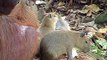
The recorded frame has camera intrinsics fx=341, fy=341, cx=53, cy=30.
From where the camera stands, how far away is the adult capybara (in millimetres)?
1604

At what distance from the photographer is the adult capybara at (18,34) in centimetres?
160

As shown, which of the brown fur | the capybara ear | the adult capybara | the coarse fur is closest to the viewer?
the capybara ear

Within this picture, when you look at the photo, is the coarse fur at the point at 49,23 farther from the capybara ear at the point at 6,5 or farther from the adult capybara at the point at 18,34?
the capybara ear at the point at 6,5

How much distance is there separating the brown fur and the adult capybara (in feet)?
2.66

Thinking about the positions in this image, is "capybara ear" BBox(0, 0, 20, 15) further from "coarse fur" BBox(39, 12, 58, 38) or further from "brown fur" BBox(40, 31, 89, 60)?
"coarse fur" BBox(39, 12, 58, 38)

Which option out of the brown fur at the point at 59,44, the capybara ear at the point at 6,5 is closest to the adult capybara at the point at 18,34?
the capybara ear at the point at 6,5

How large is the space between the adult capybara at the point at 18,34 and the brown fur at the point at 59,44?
0.81 meters

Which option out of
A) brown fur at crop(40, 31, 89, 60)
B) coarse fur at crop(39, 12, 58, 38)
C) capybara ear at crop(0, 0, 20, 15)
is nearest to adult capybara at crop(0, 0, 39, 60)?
capybara ear at crop(0, 0, 20, 15)

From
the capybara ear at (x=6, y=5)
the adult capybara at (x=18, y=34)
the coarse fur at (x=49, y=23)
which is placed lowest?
the coarse fur at (x=49, y=23)

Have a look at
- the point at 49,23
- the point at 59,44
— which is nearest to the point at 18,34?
the point at 59,44

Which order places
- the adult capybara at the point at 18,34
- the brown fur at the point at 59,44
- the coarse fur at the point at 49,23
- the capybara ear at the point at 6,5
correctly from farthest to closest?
the coarse fur at the point at 49,23, the brown fur at the point at 59,44, the adult capybara at the point at 18,34, the capybara ear at the point at 6,5

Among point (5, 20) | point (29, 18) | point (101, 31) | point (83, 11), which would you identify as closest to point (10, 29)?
point (5, 20)

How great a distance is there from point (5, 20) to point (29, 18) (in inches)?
8.3

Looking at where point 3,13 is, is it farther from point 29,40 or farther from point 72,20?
point 72,20
